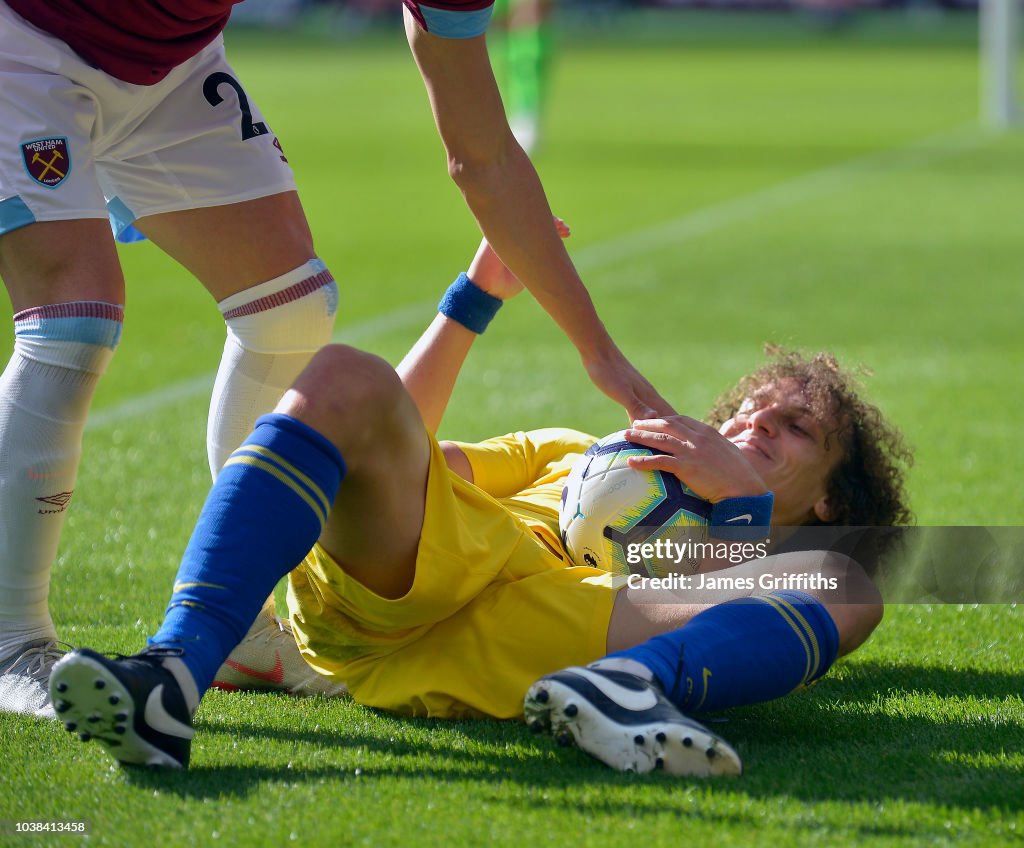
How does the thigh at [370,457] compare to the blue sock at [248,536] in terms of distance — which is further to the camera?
the thigh at [370,457]

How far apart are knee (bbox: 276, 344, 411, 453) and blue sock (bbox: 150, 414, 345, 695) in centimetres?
3

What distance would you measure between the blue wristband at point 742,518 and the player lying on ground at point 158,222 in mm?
253

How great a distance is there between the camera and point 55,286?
281cm

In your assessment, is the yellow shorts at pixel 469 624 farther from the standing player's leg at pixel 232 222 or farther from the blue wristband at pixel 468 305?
the blue wristband at pixel 468 305

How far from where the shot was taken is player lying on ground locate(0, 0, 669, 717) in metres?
2.83

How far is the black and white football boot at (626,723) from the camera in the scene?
7.80ft

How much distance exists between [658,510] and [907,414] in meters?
3.27

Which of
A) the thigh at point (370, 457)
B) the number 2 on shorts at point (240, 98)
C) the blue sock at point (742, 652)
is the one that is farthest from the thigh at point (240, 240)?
the blue sock at point (742, 652)

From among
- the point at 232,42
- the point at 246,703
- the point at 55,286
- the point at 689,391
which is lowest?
the point at 246,703

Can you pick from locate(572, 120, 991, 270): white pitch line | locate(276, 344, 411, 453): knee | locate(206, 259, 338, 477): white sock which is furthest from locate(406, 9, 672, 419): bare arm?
locate(572, 120, 991, 270): white pitch line

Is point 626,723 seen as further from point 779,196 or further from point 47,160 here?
point 779,196

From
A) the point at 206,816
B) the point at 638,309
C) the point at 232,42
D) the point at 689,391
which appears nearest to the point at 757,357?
the point at 689,391

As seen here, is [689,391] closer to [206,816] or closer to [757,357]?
[757,357]

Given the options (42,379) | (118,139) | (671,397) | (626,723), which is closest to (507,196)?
(118,139)
